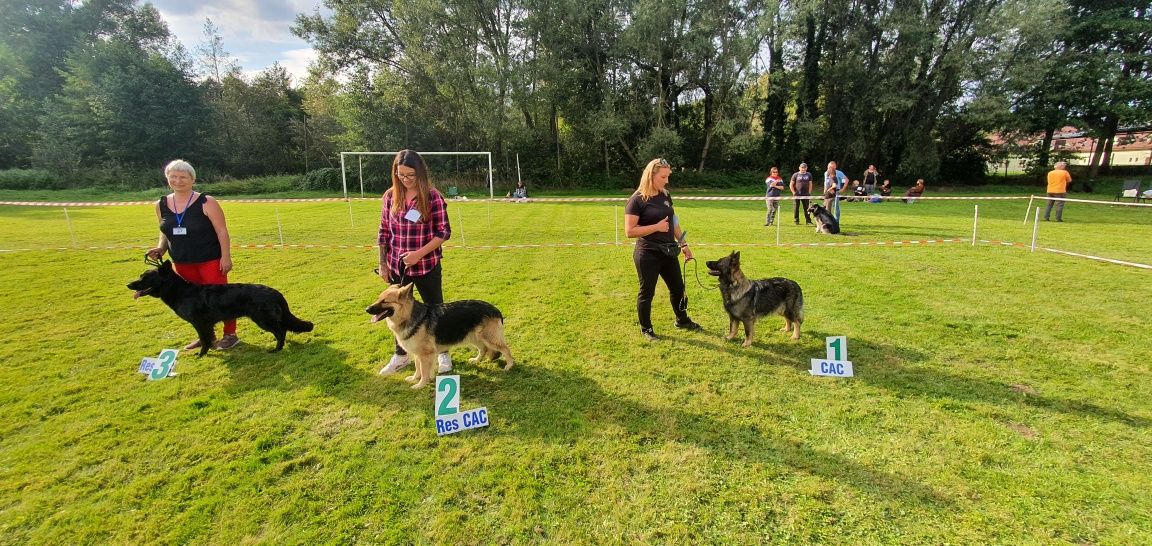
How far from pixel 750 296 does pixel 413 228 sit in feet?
11.2

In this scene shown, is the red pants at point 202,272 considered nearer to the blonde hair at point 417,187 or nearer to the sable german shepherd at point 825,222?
the blonde hair at point 417,187

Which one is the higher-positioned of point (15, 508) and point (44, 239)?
point (44, 239)

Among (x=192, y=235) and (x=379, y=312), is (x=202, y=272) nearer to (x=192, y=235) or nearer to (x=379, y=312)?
(x=192, y=235)

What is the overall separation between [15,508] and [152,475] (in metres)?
0.62

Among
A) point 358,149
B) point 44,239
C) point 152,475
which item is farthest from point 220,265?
point 358,149

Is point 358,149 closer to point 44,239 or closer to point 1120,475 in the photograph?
point 44,239

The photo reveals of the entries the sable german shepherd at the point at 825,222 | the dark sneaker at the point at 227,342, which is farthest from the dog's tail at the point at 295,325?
the sable german shepherd at the point at 825,222

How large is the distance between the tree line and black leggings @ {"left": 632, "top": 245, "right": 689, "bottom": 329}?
24443mm

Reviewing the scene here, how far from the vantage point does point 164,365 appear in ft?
14.1

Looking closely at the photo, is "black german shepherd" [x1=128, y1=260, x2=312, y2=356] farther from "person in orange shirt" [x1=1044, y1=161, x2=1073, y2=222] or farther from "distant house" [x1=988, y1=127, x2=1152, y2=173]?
"distant house" [x1=988, y1=127, x2=1152, y2=173]

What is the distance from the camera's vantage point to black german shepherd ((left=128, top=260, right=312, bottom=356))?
4348 millimetres

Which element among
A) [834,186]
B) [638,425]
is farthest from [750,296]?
[834,186]

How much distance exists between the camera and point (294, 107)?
4100 cm

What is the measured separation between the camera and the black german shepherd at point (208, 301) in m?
4.35
